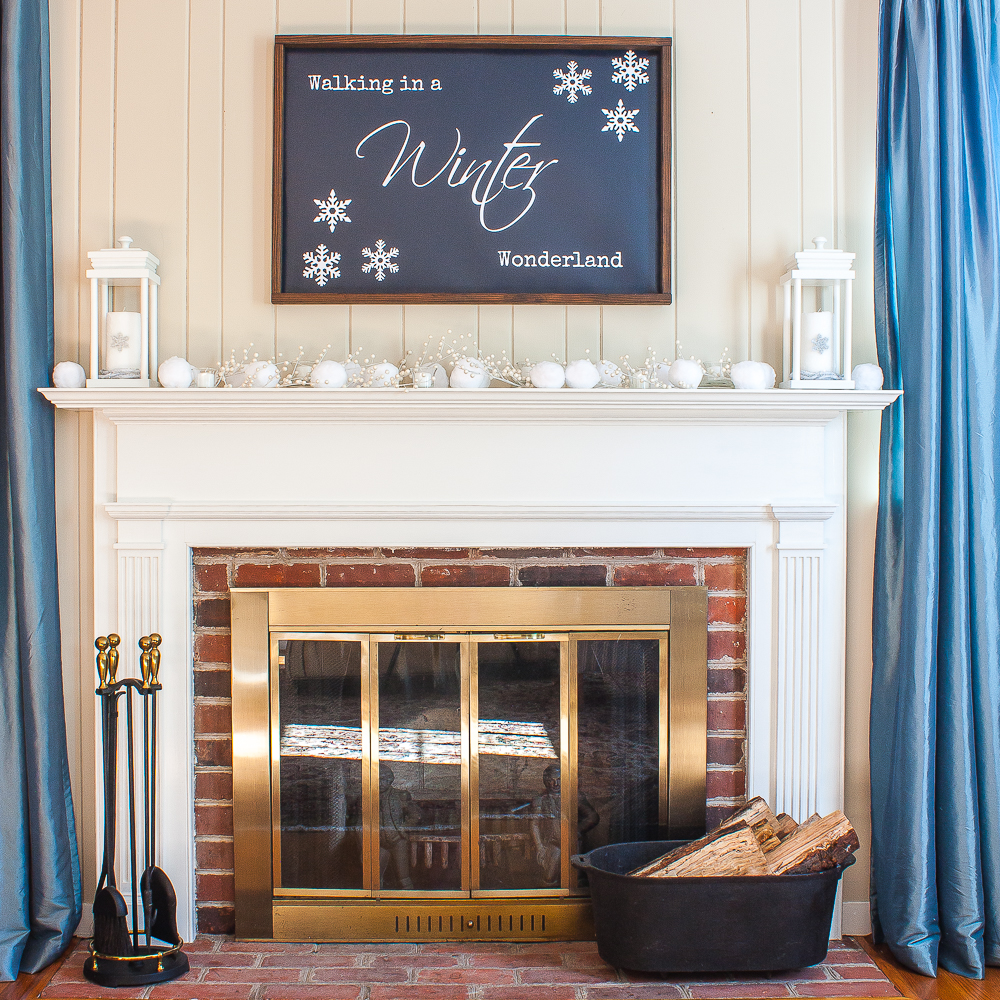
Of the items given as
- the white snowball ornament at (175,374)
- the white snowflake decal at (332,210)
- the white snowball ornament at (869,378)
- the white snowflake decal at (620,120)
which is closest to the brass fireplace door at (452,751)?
the white snowball ornament at (175,374)

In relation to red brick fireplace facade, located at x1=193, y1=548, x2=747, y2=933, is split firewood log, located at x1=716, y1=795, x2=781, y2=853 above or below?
below

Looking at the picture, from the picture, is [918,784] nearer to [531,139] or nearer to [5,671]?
[531,139]

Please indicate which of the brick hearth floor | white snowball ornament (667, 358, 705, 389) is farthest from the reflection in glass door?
white snowball ornament (667, 358, 705, 389)

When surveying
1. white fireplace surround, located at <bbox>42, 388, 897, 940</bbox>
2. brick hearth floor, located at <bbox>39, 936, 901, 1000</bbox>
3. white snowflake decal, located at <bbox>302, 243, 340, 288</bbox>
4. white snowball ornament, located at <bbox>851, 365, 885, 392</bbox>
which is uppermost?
white snowflake decal, located at <bbox>302, 243, 340, 288</bbox>

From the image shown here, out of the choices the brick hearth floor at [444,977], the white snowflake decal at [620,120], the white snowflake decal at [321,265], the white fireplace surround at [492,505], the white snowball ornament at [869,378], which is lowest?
the brick hearth floor at [444,977]

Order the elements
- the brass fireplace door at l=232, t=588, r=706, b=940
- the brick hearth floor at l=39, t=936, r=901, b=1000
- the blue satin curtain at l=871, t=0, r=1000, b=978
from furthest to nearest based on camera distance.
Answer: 1. the brass fireplace door at l=232, t=588, r=706, b=940
2. the blue satin curtain at l=871, t=0, r=1000, b=978
3. the brick hearth floor at l=39, t=936, r=901, b=1000

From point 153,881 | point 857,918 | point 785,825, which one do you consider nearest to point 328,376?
point 153,881

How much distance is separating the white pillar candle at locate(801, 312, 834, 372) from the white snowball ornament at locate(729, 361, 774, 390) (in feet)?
0.33

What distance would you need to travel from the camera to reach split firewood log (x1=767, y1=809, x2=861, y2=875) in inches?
64.9

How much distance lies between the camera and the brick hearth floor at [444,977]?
163 cm

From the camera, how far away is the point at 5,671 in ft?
5.78

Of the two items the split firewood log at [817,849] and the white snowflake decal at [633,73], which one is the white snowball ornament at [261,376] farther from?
the split firewood log at [817,849]

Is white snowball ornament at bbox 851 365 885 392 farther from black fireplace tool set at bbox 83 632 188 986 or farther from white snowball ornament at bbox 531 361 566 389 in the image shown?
black fireplace tool set at bbox 83 632 188 986

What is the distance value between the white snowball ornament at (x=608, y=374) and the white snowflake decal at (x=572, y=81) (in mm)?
616
